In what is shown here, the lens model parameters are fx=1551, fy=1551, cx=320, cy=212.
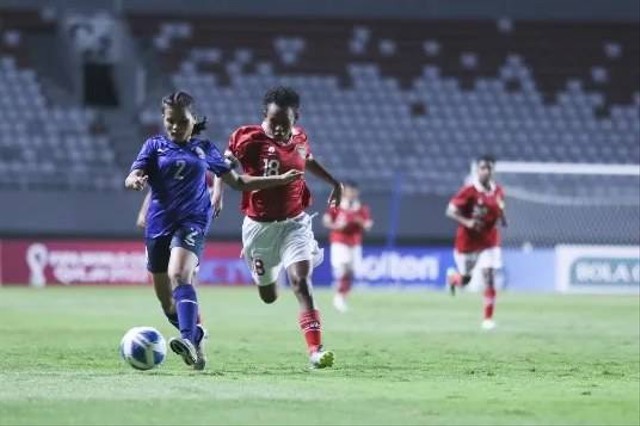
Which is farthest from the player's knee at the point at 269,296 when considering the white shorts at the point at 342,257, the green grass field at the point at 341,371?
the white shorts at the point at 342,257

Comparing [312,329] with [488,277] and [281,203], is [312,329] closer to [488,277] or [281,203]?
[281,203]

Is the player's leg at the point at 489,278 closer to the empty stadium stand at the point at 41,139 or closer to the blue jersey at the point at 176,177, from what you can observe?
the blue jersey at the point at 176,177

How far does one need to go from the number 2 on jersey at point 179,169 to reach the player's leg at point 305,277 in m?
1.39

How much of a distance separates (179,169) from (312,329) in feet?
5.87

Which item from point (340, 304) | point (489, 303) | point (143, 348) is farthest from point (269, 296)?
point (340, 304)

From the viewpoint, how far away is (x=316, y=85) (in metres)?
42.8

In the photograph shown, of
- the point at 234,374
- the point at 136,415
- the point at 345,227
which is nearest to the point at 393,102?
the point at 345,227

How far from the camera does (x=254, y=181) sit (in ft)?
42.0

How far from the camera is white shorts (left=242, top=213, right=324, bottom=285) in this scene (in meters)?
13.6

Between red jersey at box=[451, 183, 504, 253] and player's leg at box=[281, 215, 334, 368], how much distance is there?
901cm

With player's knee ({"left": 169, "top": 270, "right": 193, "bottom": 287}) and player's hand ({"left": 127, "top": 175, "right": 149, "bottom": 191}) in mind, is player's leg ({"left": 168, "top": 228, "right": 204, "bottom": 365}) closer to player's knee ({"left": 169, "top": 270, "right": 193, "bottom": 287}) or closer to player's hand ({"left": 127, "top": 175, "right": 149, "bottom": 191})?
player's knee ({"left": 169, "top": 270, "right": 193, "bottom": 287})

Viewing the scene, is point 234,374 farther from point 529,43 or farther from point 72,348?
point 529,43

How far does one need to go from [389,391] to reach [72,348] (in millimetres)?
6261

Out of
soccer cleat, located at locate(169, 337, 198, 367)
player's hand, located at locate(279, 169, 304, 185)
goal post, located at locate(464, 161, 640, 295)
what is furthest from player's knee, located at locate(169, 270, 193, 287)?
goal post, located at locate(464, 161, 640, 295)
